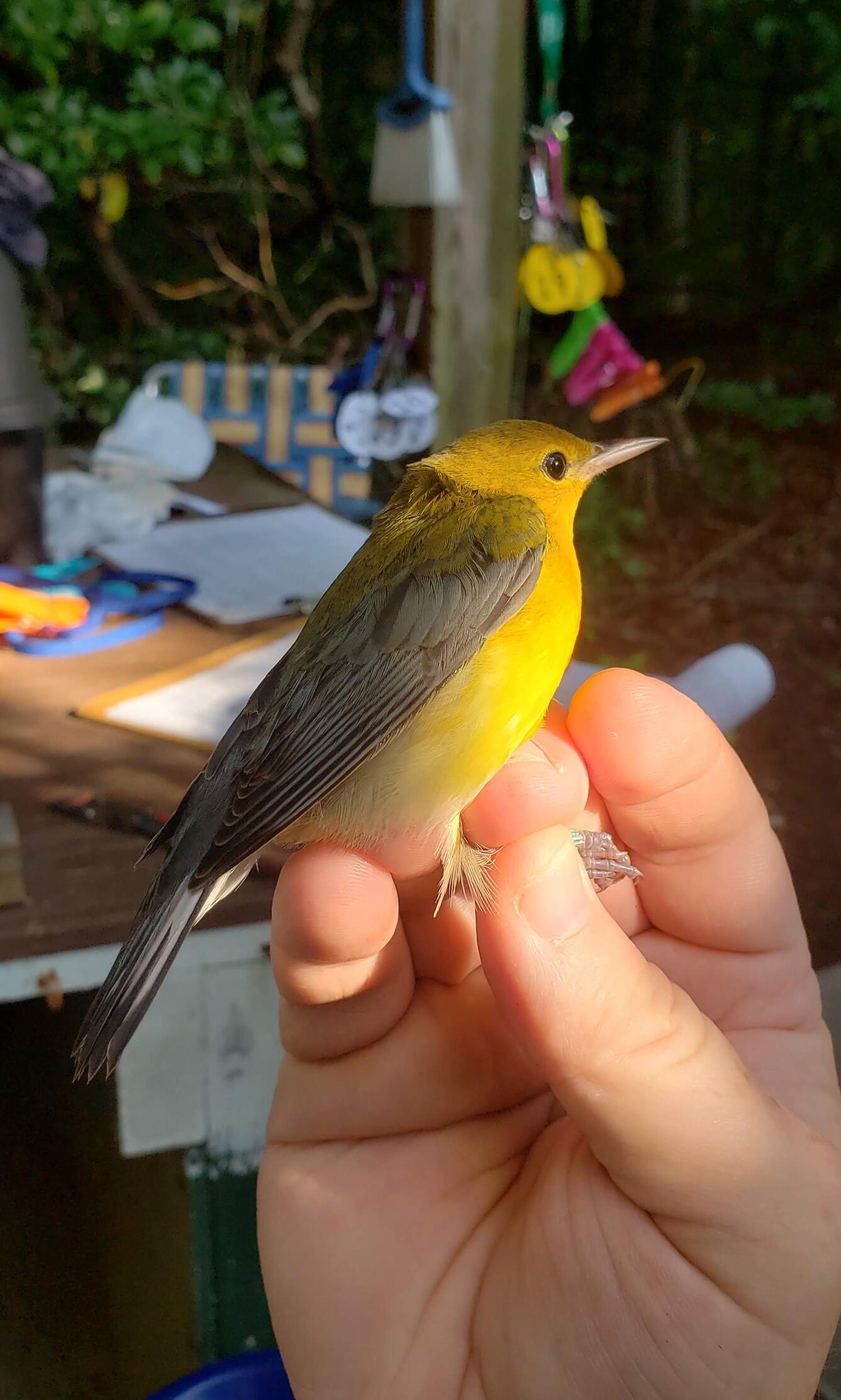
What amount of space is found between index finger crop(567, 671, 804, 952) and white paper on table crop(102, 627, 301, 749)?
70cm

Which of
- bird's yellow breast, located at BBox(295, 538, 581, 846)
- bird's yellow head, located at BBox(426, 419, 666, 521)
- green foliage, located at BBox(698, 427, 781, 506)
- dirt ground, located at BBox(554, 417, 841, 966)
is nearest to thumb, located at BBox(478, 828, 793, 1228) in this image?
bird's yellow breast, located at BBox(295, 538, 581, 846)

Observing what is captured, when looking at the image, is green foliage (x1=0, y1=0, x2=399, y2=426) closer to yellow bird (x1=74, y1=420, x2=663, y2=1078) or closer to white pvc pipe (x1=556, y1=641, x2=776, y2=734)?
white pvc pipe (x1=556, y1=641, x2=776, y2=734)

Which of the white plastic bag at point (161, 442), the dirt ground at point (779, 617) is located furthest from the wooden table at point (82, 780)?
the dirt ground at point (779, 617)

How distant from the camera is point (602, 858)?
47.7 inches

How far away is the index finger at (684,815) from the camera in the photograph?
1.11 metres

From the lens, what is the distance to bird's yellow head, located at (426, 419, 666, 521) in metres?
1.26

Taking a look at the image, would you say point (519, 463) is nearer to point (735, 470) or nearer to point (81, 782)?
point (81, 782)

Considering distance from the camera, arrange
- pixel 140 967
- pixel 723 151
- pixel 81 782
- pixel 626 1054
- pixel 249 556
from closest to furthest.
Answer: pixel 626 1054
pixel 140 967
pixel 81 782
pixel 249 556
pixel 723 151

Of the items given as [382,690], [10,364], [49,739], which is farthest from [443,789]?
Answer: [10,364]

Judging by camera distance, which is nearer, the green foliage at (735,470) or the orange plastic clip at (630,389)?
the orange plastic clip at (630,389)

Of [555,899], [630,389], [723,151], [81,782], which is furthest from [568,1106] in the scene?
[723,151]

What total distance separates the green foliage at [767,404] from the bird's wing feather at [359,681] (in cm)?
708

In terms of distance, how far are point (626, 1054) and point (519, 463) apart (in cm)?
68

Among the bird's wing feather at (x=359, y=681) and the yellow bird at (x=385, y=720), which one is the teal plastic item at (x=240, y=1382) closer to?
the yellow bird at (x=385, y=720)
